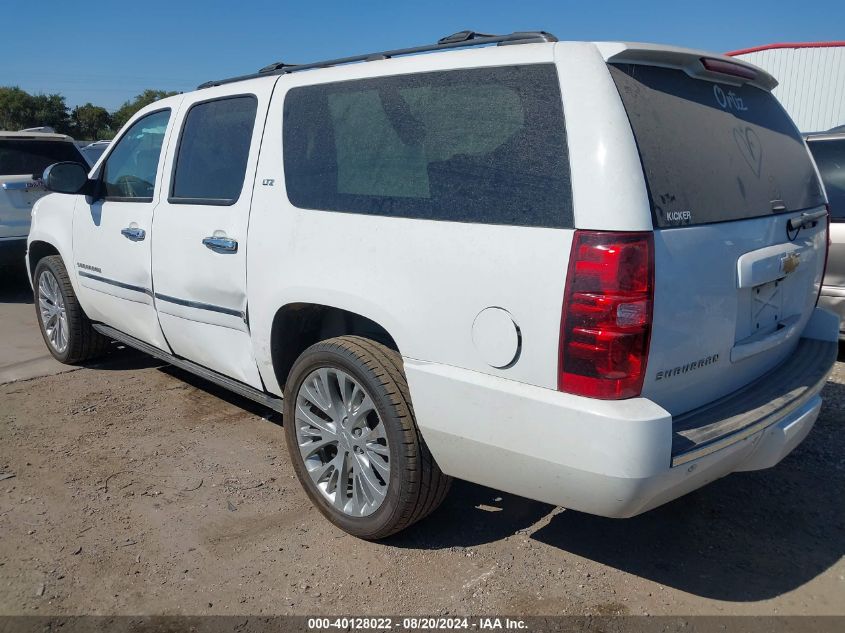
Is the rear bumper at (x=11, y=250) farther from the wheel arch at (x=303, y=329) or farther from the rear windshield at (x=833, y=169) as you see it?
the rear windshield at (x=833, y=169)

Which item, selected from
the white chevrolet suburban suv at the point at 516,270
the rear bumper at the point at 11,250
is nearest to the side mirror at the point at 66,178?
the white chevrolet suburban suv at the point at 516,270

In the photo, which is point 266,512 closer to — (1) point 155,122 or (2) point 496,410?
(2) point 496,410

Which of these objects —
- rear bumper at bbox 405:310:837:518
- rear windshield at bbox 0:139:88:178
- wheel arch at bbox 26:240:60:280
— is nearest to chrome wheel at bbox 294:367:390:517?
rear bumper at bbox 405:310:837:518

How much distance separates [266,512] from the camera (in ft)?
11.4

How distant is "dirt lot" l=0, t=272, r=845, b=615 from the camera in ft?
9.29

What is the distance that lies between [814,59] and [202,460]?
1887 centimetres

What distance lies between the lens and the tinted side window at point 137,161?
14.7 ft

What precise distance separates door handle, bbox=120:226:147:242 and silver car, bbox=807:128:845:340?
4.73 m

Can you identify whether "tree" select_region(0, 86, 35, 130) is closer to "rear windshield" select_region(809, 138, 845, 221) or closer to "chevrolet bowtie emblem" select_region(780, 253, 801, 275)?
"rear windshield" select_region(809, 138, 845, 221)

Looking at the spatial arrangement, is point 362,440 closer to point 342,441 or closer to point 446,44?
point 342,441

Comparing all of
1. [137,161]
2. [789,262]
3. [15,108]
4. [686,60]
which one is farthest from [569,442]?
[15,108]

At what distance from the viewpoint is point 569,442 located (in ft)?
7.85

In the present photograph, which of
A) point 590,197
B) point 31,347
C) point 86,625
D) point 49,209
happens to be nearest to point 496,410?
point 590,197

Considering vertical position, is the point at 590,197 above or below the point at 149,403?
above
